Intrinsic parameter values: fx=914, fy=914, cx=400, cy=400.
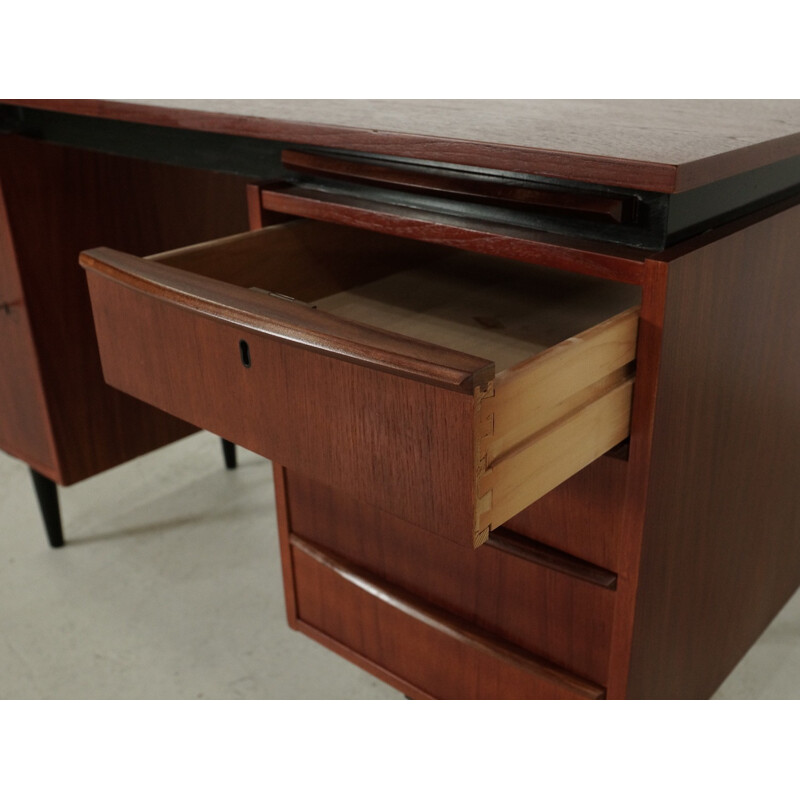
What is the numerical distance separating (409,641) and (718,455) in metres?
0.45

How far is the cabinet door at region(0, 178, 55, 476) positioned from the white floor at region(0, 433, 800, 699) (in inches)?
8.4

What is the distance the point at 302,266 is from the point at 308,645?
0.66 metres

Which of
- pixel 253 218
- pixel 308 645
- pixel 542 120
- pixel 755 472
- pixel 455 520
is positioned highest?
pixel 542 120

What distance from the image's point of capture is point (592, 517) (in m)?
0.95

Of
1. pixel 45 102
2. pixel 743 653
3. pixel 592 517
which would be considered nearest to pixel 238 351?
pixel 592 517

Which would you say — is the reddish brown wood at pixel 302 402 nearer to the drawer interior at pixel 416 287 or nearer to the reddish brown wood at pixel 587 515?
the drawer interior at pixel 416 287

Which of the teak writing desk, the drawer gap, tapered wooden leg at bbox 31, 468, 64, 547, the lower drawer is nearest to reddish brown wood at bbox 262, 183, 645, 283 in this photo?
the teak writing desk

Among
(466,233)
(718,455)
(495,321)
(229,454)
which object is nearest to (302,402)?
(466,233)

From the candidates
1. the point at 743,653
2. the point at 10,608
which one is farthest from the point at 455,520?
the point at 10,608

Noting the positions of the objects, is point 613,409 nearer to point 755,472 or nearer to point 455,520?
point 455,520

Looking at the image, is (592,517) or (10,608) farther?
(10,608)

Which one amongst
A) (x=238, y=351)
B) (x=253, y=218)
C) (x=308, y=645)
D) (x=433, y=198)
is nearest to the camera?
(x=238, y=351)

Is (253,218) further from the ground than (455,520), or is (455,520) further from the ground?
(253,218)

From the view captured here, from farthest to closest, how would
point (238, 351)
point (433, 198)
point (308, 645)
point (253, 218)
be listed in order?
point (308, 645) → point (253, 218) → point (433, 198) → point (238, 351)
